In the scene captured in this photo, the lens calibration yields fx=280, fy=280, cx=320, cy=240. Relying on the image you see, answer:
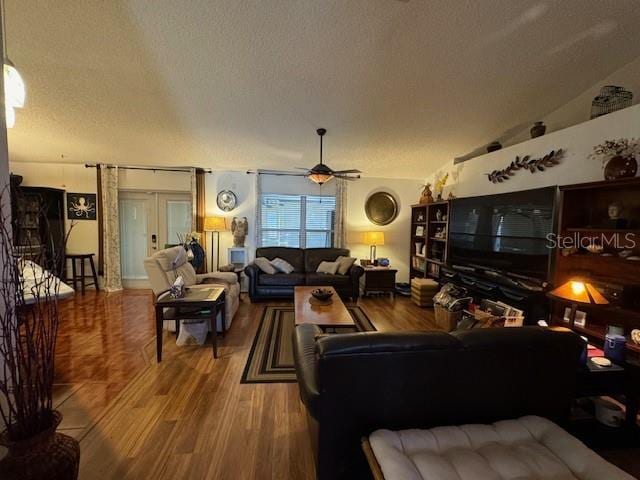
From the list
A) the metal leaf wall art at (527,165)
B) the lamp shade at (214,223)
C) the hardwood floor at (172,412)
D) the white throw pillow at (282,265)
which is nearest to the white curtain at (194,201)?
the lamp shade at (214,223)

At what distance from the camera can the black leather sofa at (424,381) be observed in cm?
127

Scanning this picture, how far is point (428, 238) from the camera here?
5.16 m

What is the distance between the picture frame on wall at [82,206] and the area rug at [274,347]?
402 cm

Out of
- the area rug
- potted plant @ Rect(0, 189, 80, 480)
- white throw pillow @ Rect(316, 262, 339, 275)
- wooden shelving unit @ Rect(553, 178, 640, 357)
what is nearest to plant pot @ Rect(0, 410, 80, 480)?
potted plant @ Rect(0, 189, 80, 480)

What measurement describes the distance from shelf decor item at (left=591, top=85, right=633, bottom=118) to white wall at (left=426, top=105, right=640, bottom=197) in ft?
0.51

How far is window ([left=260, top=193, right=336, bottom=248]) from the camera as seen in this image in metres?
5.86

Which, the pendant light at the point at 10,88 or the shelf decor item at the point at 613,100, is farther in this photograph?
the shelf decor item at the point at 613,100

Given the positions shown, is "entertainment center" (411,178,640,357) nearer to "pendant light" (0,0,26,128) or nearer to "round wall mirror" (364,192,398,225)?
"round wall mirror" (364,192,398,225)

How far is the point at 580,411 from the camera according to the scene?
6.29ft

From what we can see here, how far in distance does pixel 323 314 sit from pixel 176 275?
192cm

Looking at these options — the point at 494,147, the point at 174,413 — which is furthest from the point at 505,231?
the point at 174,413

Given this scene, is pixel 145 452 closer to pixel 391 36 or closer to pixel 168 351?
pixel 168 351

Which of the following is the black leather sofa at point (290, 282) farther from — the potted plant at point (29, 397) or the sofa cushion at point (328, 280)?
the potted plant at point (29, 397)

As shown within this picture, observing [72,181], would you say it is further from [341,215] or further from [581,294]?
[581,294]
